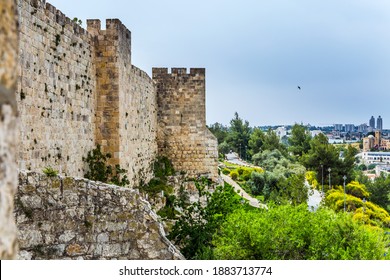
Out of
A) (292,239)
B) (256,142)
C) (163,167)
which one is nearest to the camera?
(292,239)

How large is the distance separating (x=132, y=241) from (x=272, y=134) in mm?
57923

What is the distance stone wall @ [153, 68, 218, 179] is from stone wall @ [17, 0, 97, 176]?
9.14 meters

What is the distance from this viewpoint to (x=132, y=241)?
5074 millimetres

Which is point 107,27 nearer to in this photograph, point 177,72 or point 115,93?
point 115,93

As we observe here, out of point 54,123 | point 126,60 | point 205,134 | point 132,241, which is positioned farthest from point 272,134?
point 132,241

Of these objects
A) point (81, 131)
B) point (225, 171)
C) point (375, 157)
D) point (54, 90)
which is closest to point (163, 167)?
point (81, 131)

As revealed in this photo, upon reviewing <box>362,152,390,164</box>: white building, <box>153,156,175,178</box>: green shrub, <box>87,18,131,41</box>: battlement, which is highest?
<box>87,18,131,41</box>: battlement

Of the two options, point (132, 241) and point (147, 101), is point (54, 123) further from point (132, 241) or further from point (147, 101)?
point (147, 101)

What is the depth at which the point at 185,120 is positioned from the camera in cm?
2194

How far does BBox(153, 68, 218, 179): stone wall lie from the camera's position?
2188 centimetres

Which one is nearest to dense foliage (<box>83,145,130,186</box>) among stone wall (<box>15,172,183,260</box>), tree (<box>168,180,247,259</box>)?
tree (<box>168,180,247,259</box>)

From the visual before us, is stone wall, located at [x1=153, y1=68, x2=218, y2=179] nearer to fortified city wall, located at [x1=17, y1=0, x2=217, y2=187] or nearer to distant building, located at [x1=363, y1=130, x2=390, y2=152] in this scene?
fortified city wall, located at [x1=17, y1=0, x2=217, y2=187]

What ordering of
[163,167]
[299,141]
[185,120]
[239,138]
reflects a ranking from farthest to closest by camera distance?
[239,138], [299,141], [185,120], [163,167]

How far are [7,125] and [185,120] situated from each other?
2048 centimetres
